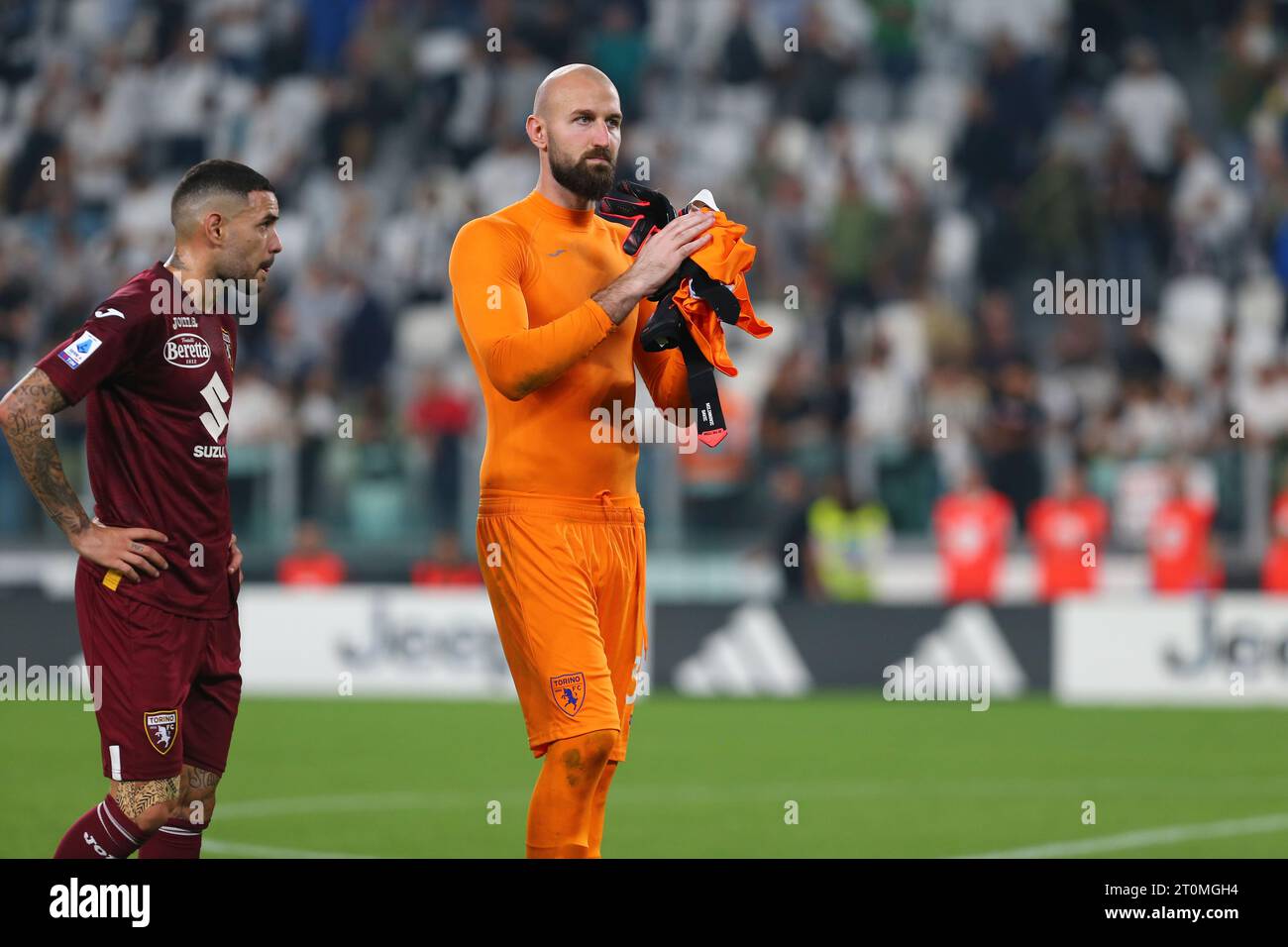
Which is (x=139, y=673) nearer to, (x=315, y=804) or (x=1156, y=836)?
(x=315, y=804)

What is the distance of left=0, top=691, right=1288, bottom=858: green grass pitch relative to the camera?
9297 mm

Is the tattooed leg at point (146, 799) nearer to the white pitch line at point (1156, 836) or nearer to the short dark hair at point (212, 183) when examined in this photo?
the short dark hair at point (212, 183)

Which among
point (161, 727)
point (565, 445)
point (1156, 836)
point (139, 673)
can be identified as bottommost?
point (1156, 836)

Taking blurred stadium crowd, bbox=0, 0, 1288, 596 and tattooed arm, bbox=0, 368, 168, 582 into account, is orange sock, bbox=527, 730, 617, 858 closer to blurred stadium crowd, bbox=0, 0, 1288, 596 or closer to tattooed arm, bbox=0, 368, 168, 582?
tattooed arm, bbox=0, 368, 168, 582

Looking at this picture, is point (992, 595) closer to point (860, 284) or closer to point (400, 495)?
point (860, 284)

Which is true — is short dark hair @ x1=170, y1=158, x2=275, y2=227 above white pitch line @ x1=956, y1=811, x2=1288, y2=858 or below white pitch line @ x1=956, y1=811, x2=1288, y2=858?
above

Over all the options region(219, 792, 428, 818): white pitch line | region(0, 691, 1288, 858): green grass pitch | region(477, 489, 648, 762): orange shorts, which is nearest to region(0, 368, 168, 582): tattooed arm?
region(477, 489, 648, 762): orange shorts

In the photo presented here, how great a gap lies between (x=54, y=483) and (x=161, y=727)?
0.81m

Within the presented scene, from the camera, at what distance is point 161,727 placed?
20.1 feet

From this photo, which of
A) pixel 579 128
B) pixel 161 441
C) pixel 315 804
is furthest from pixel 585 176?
pixel 315 804

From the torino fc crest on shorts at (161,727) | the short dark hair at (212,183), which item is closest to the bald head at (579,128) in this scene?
the short dark hair at (212,183)

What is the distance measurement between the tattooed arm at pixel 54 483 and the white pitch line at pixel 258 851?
2920 mm

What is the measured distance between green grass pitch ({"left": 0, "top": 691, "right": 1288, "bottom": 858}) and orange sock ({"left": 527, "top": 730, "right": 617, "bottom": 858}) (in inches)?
107

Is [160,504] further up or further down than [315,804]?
further up
